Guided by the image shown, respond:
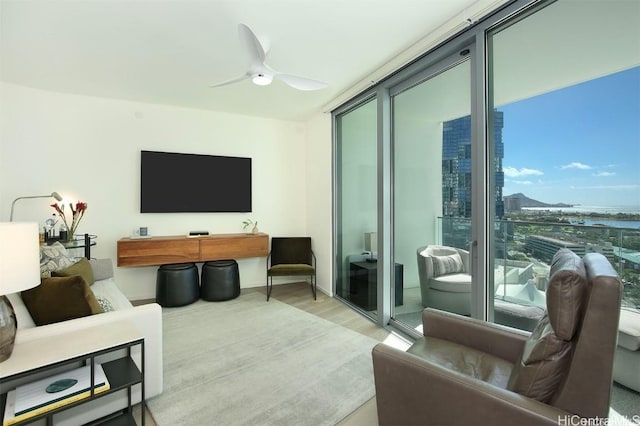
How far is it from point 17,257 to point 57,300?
0.61 metres

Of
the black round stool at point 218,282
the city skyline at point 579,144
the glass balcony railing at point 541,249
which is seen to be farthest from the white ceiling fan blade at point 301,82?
the black round stool at point 218,282

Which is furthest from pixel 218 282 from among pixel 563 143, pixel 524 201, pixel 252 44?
pixel 563 143

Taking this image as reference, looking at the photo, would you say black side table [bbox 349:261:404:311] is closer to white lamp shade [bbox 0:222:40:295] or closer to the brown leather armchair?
the brown leather armchair

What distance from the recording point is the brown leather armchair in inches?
39.1

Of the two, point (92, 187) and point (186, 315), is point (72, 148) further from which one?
point (186, 315)

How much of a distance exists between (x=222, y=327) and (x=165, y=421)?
139 centimetres

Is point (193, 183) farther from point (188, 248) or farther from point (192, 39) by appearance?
point (192, 39)

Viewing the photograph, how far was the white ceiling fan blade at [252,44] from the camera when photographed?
192 cm

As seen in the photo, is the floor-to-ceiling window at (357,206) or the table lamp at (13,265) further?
the floor-to-ceiling window at (357,206)

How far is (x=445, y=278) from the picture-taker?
2699 millimetres

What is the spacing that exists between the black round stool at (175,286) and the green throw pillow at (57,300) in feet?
6.55

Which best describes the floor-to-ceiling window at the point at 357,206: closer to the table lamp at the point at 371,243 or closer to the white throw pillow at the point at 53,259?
the table lamp at the point at 371,243

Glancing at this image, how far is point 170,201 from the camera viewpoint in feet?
13.8

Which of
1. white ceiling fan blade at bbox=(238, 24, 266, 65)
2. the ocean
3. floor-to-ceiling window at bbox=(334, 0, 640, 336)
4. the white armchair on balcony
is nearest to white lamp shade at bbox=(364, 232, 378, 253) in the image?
floor-to-ceiling window at bbox=(334, 0, 640, 336)
